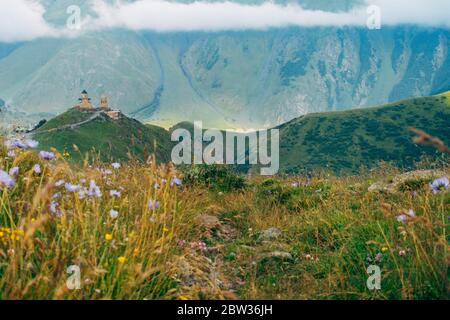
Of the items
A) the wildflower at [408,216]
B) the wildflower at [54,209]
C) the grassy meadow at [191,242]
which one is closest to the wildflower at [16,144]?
the grassy meadow at [191,242]

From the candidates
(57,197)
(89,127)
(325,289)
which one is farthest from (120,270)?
(89,127)

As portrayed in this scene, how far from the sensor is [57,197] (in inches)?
228

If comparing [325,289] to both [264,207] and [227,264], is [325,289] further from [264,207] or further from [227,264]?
[264,207]

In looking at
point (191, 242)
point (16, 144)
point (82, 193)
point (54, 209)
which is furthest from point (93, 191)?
point (191, 242)

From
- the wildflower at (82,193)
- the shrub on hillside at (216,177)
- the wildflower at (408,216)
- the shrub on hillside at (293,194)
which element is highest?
the shrub on hillside at (216,177)

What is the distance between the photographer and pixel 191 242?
686 cm

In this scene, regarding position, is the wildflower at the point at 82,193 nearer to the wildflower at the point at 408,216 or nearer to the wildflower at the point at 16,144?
the wildflower at the point at 16,144

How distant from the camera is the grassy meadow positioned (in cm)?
436

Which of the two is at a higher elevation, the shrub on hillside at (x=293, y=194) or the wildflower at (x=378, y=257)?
the shrub on hillside at (x=293, y=194)

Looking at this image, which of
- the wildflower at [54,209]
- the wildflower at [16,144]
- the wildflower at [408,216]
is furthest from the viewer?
the wildflower at [16,144]

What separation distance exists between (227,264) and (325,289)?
1544 millimetres

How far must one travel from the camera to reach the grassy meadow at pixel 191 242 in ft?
14.3

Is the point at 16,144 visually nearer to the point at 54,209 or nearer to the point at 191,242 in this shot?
the point at 54,209
